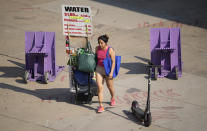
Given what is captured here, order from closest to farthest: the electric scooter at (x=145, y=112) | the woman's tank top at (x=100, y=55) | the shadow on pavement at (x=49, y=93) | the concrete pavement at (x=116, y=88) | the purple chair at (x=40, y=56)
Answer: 1. the electric scooter at (x=145, y=112)
2. the concrete pavement at (x=116, y=88)
3. the woman's tank top at (x=100, y=55)
4. the shadow on pavement at (x=49, y=93)
5. the purple chair at (x=40, y=56)

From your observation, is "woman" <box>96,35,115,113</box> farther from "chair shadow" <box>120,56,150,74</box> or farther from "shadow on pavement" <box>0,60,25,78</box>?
"shadow on pavement" <box>0,60,25,78</box>

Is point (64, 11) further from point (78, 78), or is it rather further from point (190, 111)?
point (190, 111)

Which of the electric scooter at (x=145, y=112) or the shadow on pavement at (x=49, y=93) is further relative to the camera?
the shadow on pavement at (x=49, y=93)

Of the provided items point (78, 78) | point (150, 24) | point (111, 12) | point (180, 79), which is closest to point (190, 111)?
point (180, 79)

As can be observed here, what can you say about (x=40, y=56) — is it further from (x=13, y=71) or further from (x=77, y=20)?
(x=77, y=20)

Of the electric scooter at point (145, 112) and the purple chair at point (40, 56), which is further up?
the purple chair at point (40, 56)

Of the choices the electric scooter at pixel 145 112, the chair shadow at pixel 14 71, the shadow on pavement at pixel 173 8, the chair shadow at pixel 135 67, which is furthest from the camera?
the shadow on pavement at pixel 173 8

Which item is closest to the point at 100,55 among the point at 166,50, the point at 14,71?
the point at 166,50

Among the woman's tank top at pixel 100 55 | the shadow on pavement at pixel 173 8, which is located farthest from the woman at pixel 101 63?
the shadow on pavement at pixel 173 8

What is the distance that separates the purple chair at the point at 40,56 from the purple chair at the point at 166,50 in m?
2.86

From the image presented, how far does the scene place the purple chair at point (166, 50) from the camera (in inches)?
427

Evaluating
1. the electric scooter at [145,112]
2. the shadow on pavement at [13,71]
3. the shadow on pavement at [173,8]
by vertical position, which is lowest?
the electric scooter at [145,112]

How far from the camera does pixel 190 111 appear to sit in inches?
349

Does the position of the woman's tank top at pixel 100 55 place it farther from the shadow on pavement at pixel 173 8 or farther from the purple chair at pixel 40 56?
the shadow on pavement at pixel 173 8
